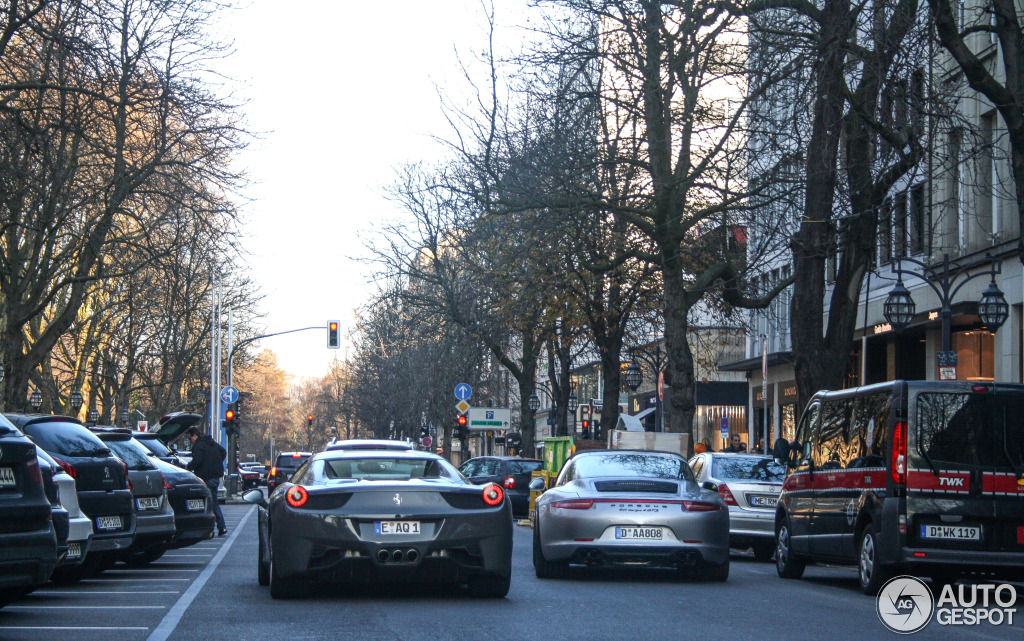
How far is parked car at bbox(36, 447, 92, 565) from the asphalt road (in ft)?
1.47

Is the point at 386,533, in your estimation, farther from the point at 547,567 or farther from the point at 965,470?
the point at 965,470

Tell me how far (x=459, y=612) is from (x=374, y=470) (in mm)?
1804

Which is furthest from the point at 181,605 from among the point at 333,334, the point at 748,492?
the point at 333,334

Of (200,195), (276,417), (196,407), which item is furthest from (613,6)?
(276,417)

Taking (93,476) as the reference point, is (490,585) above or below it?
below

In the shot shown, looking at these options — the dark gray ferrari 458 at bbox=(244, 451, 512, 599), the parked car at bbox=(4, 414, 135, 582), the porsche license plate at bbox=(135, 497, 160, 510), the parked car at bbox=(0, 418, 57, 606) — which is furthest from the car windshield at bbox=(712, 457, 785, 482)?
the parked car at bbox=(0, 418, 57, 606)

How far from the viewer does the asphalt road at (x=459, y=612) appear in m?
9.12

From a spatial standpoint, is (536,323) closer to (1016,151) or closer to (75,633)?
(1016,151)

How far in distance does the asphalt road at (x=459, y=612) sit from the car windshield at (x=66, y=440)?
1.31 m

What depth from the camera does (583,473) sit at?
14547 mm

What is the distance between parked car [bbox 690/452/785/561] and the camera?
1845cm

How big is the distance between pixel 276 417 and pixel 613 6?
462 feet

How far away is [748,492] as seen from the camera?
732 inches

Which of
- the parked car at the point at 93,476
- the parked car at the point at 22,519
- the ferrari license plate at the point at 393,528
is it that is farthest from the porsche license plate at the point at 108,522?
the parked car at the point at 22,519
